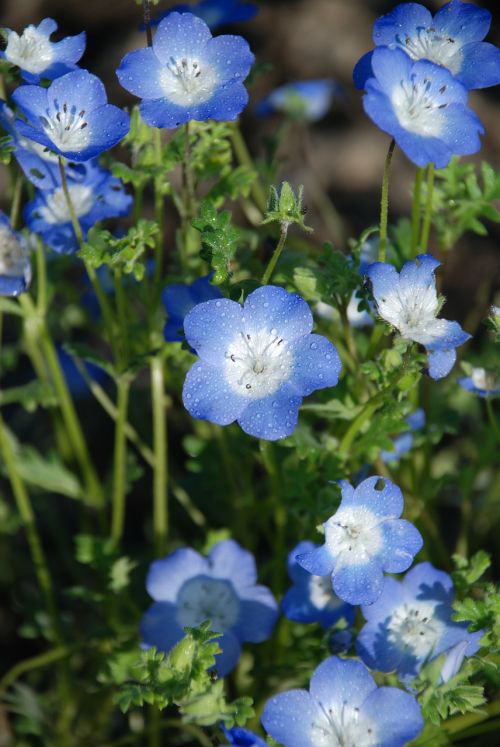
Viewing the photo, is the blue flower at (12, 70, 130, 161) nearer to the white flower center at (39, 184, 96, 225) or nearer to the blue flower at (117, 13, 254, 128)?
the blue flower at (117, 13, 254, 128)

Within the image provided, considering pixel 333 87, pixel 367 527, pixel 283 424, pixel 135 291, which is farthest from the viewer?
pixel 333 87

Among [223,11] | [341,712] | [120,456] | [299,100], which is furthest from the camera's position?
[299,100]

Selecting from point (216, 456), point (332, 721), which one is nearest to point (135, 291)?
point (216, 456)

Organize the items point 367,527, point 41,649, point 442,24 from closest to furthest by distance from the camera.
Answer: point 367,527, point 442,24, point 41,649

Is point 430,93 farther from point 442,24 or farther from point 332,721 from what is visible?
point 332,721

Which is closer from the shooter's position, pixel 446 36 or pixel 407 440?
pixel 446 36

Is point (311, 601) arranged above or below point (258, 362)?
below

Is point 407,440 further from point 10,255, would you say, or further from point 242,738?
point 10,255

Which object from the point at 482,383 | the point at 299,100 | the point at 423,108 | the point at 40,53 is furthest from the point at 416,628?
the point at 299,100
